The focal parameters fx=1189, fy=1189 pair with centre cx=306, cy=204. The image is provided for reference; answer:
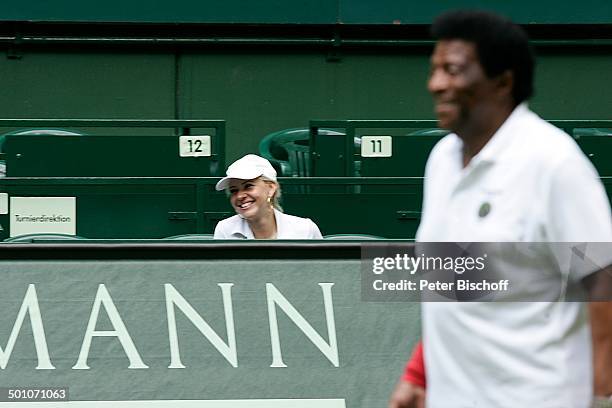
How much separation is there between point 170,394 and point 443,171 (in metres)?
2.94

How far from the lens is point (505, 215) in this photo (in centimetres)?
234

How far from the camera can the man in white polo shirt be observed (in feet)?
Answer: 7.48

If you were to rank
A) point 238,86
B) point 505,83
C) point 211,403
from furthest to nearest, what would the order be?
point 238,86 → point 211,403 → point 505,83

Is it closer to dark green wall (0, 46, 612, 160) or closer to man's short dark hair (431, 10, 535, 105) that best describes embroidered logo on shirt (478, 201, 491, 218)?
man's short dark hair (431, 10, 535, 105)

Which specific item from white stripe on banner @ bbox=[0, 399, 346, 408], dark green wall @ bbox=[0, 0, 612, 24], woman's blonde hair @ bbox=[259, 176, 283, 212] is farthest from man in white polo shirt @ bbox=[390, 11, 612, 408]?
dark green wall @ bbox=[0, 0, 612, 24]

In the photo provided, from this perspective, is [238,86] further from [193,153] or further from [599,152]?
[599,152]

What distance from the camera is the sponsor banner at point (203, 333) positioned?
522cm

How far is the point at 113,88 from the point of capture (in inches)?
369

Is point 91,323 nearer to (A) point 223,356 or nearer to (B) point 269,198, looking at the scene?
(A) point 223,356

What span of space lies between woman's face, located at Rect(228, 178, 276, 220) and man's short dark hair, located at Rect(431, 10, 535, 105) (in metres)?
3.77

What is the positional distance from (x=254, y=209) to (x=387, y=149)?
108 centimetres

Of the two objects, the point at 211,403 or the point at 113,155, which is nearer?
the point at 211,403

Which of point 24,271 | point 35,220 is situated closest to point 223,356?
point 24,271

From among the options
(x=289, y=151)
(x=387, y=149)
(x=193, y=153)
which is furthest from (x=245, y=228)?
(x=289, y=151)
